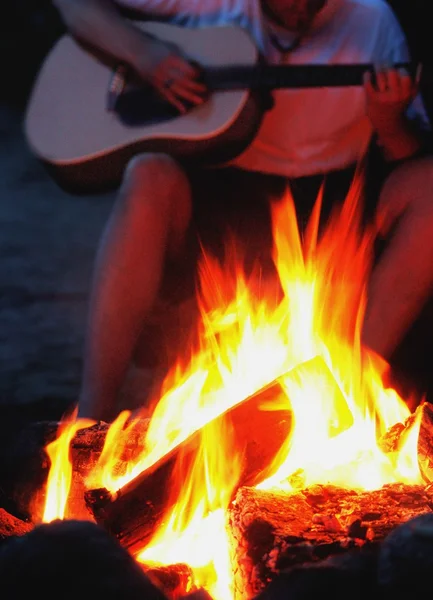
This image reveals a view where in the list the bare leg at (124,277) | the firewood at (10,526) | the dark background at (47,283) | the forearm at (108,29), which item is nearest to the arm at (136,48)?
the forearm at (108,29)

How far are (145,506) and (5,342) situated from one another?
174 cm

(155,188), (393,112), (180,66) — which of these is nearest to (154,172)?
(155,188)

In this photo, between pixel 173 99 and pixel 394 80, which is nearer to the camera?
pixel 394 80

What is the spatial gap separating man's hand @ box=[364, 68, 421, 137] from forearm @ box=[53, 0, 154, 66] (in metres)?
0.70

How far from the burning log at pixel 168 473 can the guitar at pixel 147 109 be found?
0.95 metres

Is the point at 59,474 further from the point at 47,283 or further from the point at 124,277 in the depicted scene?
the point at 47,283

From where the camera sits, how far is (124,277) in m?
2.31

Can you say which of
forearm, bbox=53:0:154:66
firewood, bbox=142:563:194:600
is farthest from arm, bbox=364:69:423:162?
firewood, bbox=142:563:194:600

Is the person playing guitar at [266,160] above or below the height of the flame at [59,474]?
above

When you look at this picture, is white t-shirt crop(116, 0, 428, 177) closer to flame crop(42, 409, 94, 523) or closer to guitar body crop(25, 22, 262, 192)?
guitar body crop(25, 22, 262, 192)

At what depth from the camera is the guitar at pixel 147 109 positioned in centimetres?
251

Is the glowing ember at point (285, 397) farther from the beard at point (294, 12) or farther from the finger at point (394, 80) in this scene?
the beard at point (294, 12)

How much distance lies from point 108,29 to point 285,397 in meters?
1.35

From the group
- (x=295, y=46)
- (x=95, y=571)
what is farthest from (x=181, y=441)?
(x=295, y=46)
